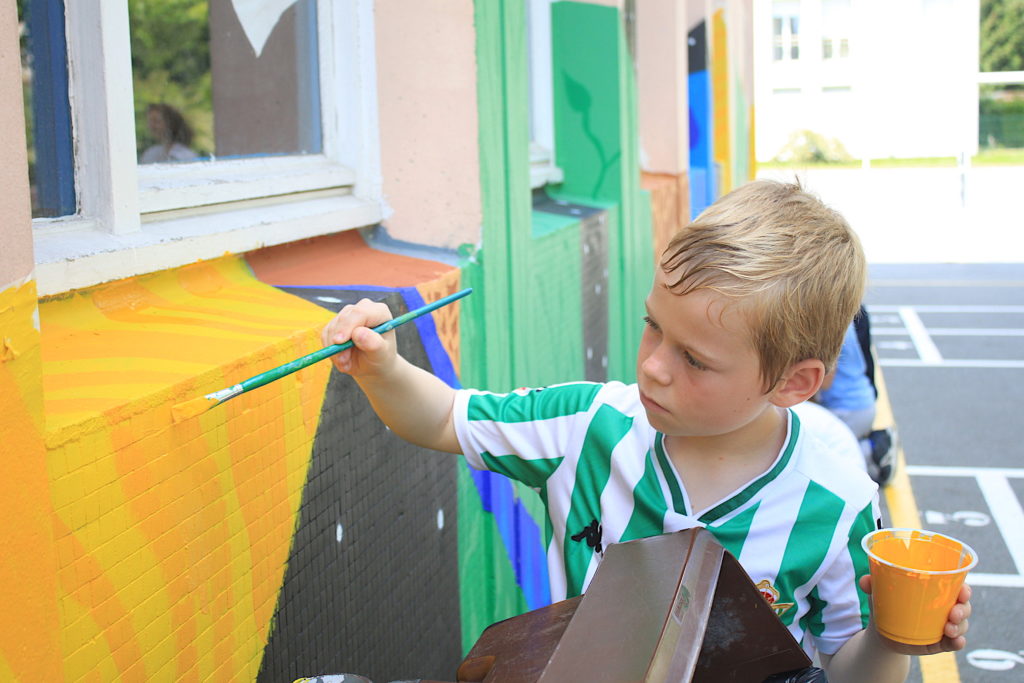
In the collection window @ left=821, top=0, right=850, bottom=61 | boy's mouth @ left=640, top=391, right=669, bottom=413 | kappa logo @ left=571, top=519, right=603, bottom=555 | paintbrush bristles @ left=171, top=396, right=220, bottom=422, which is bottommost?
kappa logo @ left=571, top=519, right=603, bottom=555

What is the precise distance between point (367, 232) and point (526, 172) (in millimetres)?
649

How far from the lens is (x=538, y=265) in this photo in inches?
143

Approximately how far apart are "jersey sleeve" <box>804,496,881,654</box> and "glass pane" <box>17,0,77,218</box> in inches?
55.4

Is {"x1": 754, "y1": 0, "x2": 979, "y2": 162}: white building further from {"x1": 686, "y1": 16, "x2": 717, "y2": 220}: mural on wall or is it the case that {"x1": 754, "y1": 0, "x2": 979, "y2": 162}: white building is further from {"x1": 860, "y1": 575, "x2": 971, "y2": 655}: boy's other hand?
{"x1": 860, "y1": 575, "x2": 971, "y2": 655}: boy's other hand

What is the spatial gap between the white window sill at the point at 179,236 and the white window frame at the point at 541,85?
2.52m

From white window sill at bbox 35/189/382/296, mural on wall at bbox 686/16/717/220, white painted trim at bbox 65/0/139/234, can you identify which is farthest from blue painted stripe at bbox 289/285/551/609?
mural on wall at bbox 686/16/717/220

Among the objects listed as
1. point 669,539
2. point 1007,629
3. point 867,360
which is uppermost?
point 669,539

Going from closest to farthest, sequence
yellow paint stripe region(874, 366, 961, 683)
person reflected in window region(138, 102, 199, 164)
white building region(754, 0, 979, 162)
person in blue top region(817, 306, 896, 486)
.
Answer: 1. yellow paint stripe region(874, 366, 961, 683)
2. person in blue top region(817, 306, 896, 486)
3. person reflected in window region(138, 102, 199, 164)
4. white building region(754, 0, 979, 162)

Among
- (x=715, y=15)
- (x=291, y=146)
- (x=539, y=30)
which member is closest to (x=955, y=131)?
(x=715, y=15)

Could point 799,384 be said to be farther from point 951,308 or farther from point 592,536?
point 951,308

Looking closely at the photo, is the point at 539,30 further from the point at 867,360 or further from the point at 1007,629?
the point at 1007,629

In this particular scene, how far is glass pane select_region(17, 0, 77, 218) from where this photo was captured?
192cm

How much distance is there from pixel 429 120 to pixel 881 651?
1.78 meters

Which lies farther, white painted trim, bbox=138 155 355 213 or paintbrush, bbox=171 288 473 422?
white painted trim, bbox=138 155 355 213
